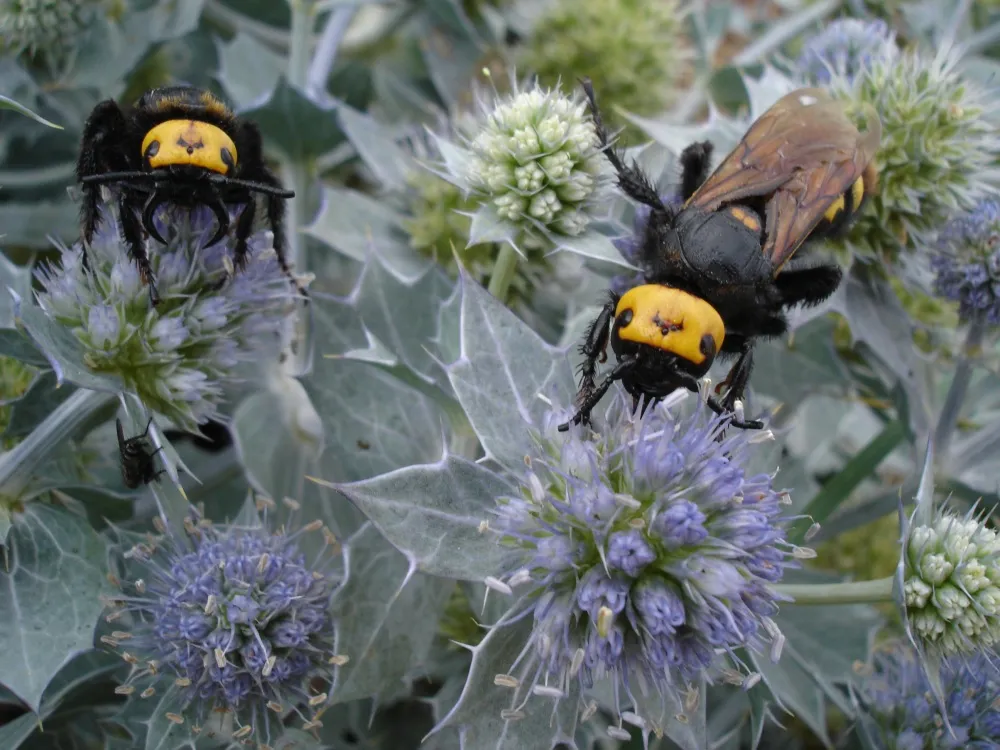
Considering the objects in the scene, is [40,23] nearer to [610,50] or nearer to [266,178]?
[266,178]

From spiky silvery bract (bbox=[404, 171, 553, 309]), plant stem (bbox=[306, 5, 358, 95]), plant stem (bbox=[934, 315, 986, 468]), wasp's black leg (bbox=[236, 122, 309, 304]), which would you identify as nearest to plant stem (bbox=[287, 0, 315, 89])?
plant stem (bbox=[306, 5, 358, 95])

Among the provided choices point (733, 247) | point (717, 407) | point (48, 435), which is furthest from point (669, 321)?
point (48, 435)

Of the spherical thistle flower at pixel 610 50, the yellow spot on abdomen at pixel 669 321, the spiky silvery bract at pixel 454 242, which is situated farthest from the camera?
the spherical thistle flower at pixel 610 50

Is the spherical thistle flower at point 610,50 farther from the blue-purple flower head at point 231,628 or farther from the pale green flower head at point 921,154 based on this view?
the blue-purple flower head at point 231,628

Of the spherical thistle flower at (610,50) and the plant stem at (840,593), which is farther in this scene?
the spherical thistle flower at (610,50)

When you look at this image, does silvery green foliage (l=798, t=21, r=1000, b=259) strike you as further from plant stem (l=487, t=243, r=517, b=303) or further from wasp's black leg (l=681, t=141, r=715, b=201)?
plant stem (l=487, t=243, r=517, b=303)

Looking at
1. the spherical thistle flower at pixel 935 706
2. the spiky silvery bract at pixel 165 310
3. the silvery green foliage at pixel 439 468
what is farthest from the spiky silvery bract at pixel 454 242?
the spherical thistle flower at pixel 935 706
